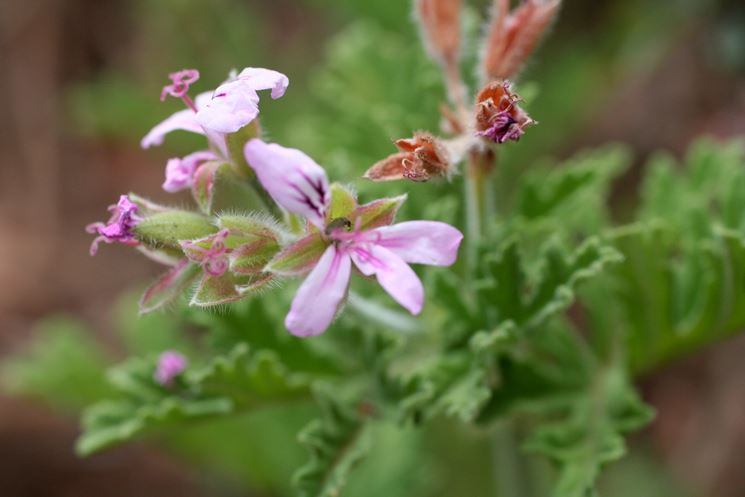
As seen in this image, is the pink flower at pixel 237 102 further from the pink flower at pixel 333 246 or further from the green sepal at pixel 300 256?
the green sepal at pixel 300 256

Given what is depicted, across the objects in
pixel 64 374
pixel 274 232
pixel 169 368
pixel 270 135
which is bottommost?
pixel 274 232

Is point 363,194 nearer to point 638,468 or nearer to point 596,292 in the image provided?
point 596,292

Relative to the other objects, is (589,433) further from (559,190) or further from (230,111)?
(230,111)

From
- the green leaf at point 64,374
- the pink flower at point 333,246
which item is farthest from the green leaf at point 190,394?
the green leaf at point 64,374

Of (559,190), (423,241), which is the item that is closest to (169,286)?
(423,241)

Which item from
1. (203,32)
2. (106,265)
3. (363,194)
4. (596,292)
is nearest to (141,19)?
(203,32)

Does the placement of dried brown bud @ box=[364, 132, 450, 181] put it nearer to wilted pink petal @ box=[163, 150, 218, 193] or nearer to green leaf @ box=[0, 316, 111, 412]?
wilted pink petal @ box=[163, 150, 218, 193]
